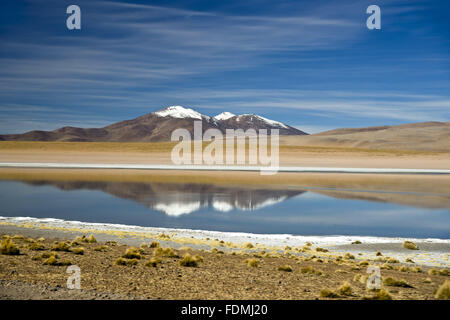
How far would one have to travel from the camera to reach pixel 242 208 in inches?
839

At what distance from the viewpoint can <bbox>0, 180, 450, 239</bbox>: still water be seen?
673 inches

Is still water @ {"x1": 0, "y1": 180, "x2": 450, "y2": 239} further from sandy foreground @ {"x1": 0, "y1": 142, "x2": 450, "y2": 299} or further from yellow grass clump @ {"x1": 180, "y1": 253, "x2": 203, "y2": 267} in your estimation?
yellow grass clump @ {"x1": 180, "y1": 253, "x2": 203, "y2": 267}

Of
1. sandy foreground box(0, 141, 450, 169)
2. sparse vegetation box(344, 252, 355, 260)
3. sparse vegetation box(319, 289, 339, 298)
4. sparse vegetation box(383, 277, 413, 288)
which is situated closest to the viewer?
sparse vegetation box(319, 289, 339, 298)

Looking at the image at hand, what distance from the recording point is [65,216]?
18266 mm

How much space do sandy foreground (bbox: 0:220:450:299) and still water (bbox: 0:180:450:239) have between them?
8.15 feet

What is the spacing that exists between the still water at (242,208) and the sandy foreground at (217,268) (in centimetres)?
248

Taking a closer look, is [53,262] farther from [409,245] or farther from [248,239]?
[409,245]

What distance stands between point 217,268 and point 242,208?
38.5ft

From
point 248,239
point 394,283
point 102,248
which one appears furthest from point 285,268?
point 248,239

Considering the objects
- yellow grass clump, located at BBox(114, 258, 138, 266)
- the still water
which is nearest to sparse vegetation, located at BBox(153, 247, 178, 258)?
yellow grass clump, located at BBox(114, 258, 138, 266)

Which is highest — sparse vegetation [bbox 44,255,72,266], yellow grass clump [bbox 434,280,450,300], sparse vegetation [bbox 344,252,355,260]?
sparse vegetation [bbox 44,255,72,266]

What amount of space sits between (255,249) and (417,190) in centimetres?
2210

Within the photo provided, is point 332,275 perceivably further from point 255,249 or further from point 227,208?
point 227,208
